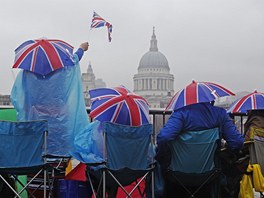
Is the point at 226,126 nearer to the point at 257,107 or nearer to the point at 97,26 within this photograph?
the point at 257,107

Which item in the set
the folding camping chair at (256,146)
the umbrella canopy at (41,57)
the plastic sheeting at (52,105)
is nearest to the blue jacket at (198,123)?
the folding camping chair at (256,146)

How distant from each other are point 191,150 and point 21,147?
4.48ft

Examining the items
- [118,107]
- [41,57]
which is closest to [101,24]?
[41,57]

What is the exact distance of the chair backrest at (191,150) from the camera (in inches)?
155

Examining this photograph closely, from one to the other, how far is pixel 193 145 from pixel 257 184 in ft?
2.87

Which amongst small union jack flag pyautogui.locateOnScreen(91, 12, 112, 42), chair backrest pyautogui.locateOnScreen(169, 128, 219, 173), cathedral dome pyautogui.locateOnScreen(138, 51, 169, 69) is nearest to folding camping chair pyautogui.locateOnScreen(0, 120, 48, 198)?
chair backrest pyautogui.locateOnScreen(169, 128, 219, 173)

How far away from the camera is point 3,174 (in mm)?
3850

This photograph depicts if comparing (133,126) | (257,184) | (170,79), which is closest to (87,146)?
(133,126)

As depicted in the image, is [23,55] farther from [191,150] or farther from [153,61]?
[153,61]

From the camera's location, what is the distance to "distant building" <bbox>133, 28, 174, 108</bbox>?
93.1m

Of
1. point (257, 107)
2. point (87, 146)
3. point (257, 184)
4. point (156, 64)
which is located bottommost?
point (257, 184)

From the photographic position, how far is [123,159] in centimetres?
382

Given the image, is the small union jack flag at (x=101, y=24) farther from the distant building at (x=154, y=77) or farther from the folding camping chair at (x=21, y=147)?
the distant building at (x=154, y=77)

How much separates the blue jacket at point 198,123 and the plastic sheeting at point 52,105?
0.73 m
